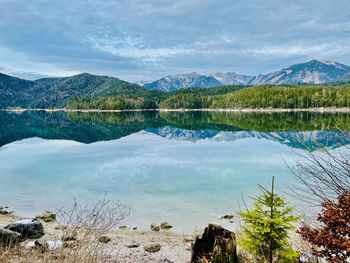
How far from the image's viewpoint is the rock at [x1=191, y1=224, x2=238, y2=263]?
22.5 feet

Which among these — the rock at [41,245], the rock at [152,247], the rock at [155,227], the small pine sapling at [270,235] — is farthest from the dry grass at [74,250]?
the small pine sapling at [270,235]

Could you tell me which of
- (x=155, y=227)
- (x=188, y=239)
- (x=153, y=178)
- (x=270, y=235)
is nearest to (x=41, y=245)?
(x=155, y=227)

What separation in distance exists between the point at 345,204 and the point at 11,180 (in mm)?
28383

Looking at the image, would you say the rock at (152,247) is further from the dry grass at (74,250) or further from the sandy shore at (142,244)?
the dry grass at (74,250)

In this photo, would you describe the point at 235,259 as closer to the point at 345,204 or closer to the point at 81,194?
the point at 345,204

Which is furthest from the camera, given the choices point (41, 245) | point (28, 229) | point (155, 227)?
point (155, 227)

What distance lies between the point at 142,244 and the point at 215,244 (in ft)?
22.4

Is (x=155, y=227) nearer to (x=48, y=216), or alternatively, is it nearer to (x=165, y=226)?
(x=165, y=226)

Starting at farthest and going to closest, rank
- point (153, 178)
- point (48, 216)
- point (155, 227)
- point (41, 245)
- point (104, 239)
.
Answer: point (153, 178), point (48, 216), point (155, 227), point (104, 239), point (41, 245)

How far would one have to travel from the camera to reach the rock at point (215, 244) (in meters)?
6.86

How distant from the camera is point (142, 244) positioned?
12.6 m

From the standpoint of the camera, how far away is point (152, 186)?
22750mm

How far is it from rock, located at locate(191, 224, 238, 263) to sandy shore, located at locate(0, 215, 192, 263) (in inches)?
143

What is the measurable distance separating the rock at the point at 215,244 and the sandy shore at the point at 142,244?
3.64 meters
